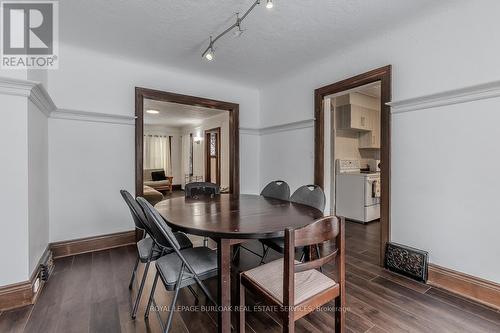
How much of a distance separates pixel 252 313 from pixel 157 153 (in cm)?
829

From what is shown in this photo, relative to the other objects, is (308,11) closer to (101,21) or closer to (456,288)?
(101,21)

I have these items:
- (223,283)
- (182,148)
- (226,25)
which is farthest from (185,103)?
(182,148)

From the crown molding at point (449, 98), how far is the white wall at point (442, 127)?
56 mm

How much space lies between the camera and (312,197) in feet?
7.77

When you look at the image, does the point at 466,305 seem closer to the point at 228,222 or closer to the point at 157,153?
the point at 228,222

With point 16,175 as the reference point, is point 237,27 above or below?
above

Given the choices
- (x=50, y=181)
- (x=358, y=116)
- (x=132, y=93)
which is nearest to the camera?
(x=50, y=181)

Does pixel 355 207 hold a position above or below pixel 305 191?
below

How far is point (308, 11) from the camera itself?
2.12 metres

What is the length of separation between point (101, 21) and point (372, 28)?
8.84ft

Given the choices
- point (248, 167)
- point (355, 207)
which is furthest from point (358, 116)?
point (248, 167)

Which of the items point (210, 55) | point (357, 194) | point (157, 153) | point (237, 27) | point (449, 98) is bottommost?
point (357, 194)

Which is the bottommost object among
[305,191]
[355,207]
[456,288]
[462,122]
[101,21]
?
[456,288]

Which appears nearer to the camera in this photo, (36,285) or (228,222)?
(228,222)
